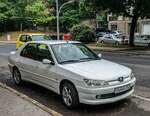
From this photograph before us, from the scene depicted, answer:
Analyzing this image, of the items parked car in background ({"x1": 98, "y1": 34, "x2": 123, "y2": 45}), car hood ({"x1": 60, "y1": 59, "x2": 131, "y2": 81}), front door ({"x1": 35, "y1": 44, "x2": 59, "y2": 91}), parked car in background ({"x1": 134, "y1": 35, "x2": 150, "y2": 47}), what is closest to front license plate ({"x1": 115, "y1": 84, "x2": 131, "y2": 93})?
car hood ({"x1": 60, "y1": 59, "x2": 131, "y2": 81})

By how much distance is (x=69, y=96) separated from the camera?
7363 mm

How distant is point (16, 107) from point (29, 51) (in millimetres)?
2431

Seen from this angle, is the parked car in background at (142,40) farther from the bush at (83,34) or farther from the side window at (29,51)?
the side window at (29,51)

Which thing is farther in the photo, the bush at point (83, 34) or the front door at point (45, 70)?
the bush at point (83, 34)

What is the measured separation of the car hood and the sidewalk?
112 centimetres

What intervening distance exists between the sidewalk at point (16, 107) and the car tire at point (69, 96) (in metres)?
0.65

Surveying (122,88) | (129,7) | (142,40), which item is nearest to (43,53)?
(122,88)

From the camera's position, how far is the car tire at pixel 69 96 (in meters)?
7.16

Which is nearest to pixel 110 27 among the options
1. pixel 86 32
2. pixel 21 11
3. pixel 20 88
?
pixel 21 11

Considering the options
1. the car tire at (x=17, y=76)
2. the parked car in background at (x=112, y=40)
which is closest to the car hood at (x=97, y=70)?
the car tire at (x=17, y=76)

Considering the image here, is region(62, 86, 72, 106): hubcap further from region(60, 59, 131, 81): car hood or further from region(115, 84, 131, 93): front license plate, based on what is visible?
region(115, 84, 131, 93): front license plate

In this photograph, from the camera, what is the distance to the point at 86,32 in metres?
39.4

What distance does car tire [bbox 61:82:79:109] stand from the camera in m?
7.16

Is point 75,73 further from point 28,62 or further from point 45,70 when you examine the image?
point 28,62
